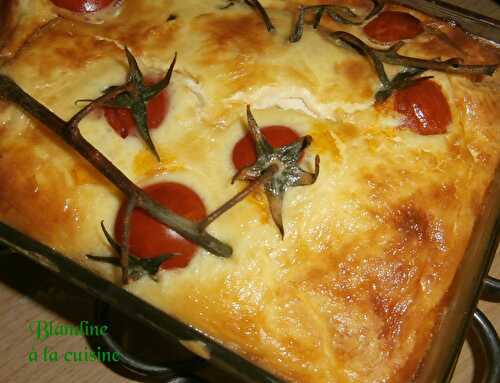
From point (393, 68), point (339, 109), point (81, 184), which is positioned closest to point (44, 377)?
point (81, 184)

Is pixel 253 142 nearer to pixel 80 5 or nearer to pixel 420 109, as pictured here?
pixel 420 109

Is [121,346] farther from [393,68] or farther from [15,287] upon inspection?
[393,68]

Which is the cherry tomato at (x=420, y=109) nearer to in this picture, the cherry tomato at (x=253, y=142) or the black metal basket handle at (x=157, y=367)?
the cherry tomato at (x=253, y=142)

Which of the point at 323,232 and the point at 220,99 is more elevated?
the point at 220,99

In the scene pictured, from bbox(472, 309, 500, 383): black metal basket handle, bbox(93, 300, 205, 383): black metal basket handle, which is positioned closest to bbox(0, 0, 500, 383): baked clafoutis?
bbox(472, 309, 500, 383): black metal basket handle

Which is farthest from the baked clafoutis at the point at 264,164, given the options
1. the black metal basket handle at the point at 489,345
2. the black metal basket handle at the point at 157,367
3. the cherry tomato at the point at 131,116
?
the black metal basket handle at the point at 157,367

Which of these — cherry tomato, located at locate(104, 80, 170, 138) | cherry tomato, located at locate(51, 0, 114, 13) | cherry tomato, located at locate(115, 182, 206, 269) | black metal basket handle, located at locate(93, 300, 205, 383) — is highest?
cherry tomato, located at locate(51, 0, 114, 13)

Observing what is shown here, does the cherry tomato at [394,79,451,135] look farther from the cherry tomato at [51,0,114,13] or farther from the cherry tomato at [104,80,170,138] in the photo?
the cherry tomato at [51,0,114,13]
